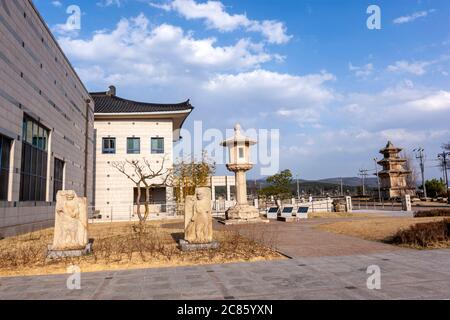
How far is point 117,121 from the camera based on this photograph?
33719mm

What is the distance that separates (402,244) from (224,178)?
1519 inches

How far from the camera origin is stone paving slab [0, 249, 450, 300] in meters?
5.16

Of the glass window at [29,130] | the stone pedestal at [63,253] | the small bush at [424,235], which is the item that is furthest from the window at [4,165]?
the small bush at [424,235]

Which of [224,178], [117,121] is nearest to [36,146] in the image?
[117,121]

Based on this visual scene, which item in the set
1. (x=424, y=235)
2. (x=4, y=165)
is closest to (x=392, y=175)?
(x=424, y=235)

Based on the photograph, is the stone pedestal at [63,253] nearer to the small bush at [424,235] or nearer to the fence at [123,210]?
the small bush at [424,235]

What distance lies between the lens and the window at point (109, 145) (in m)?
33.2

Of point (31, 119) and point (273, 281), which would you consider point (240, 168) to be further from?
point (273, 281)

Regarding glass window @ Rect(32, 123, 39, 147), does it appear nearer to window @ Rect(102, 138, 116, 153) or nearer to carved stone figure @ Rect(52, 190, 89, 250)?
carved stone figure @ Rect(52, 190, 89, 250)

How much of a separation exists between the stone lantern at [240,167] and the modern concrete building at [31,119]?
1065cm

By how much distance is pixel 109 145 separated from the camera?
33250 mm

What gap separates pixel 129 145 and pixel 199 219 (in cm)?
2565

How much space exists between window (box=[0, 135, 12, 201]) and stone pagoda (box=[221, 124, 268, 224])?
36.4 feet
